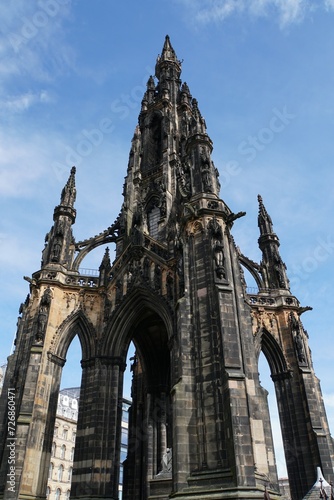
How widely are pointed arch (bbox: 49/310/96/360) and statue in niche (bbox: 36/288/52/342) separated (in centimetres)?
75

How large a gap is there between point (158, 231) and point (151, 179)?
16.4 ft

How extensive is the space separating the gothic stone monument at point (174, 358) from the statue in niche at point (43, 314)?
6 cm

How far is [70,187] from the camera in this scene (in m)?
24.8

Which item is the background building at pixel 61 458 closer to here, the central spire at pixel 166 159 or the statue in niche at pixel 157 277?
the central spire at pixel 166 159

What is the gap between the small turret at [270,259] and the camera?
22.8 meters

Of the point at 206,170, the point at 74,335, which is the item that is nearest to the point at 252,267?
the point at 206,170

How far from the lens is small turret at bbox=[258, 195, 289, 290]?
22.8 metres

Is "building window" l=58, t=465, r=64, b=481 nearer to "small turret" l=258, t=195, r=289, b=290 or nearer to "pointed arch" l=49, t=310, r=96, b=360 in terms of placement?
"pointed arch" l=49, t=310, r=96, b=360

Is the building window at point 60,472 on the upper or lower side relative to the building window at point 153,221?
lower

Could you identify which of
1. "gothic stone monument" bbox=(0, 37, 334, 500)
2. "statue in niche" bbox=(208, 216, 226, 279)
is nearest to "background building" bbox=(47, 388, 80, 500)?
"gothic stone monument" bbox=(0, 37, 334, 500)

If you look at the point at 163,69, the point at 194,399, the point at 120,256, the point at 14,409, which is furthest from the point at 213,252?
the point at 163,69

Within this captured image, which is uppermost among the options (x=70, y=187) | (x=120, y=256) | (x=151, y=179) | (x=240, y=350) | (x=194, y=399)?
(x=151, y=179)

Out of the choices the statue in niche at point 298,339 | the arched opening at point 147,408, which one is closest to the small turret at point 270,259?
the statue in niche at point 298,339

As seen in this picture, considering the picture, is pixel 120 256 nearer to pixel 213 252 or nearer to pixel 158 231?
pixel 158 231
